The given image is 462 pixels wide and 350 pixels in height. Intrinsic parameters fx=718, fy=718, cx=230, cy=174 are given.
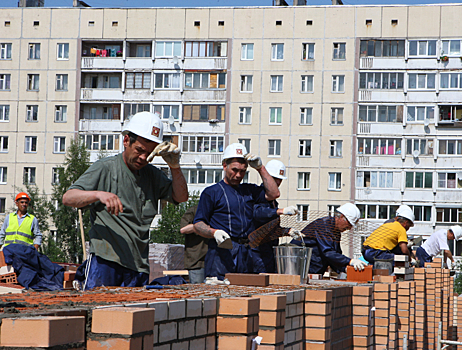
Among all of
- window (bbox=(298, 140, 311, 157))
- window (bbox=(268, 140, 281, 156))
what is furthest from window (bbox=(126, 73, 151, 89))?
window (bbox=(298, 140, 311, 157))

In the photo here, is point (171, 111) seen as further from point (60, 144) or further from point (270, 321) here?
point (270, 321)

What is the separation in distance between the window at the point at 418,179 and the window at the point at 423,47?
7872 millimetres

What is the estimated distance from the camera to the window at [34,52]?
171ft

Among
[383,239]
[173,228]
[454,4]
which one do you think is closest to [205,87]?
[173,228]

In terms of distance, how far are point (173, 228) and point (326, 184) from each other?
10.6 meters

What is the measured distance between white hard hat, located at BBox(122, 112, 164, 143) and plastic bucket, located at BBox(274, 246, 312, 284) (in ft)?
6.25

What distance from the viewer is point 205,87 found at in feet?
162

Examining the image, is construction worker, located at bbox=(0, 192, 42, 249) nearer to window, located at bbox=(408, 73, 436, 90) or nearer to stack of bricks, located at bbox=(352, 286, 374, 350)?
stack of bricks, located at bbox=(352, 286, 374, 350)

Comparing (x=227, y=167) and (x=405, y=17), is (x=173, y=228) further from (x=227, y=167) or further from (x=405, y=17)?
(x=227, y=167)

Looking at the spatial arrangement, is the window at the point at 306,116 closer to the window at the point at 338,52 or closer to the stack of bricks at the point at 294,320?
the window at the point at 338,52

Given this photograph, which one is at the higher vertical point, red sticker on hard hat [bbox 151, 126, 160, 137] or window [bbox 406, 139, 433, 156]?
window [bbox 406, 139, 433, 156]

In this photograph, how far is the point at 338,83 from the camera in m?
48.3

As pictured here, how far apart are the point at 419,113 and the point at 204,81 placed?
47.9 feet

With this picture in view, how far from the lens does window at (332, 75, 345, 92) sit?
48.2m
